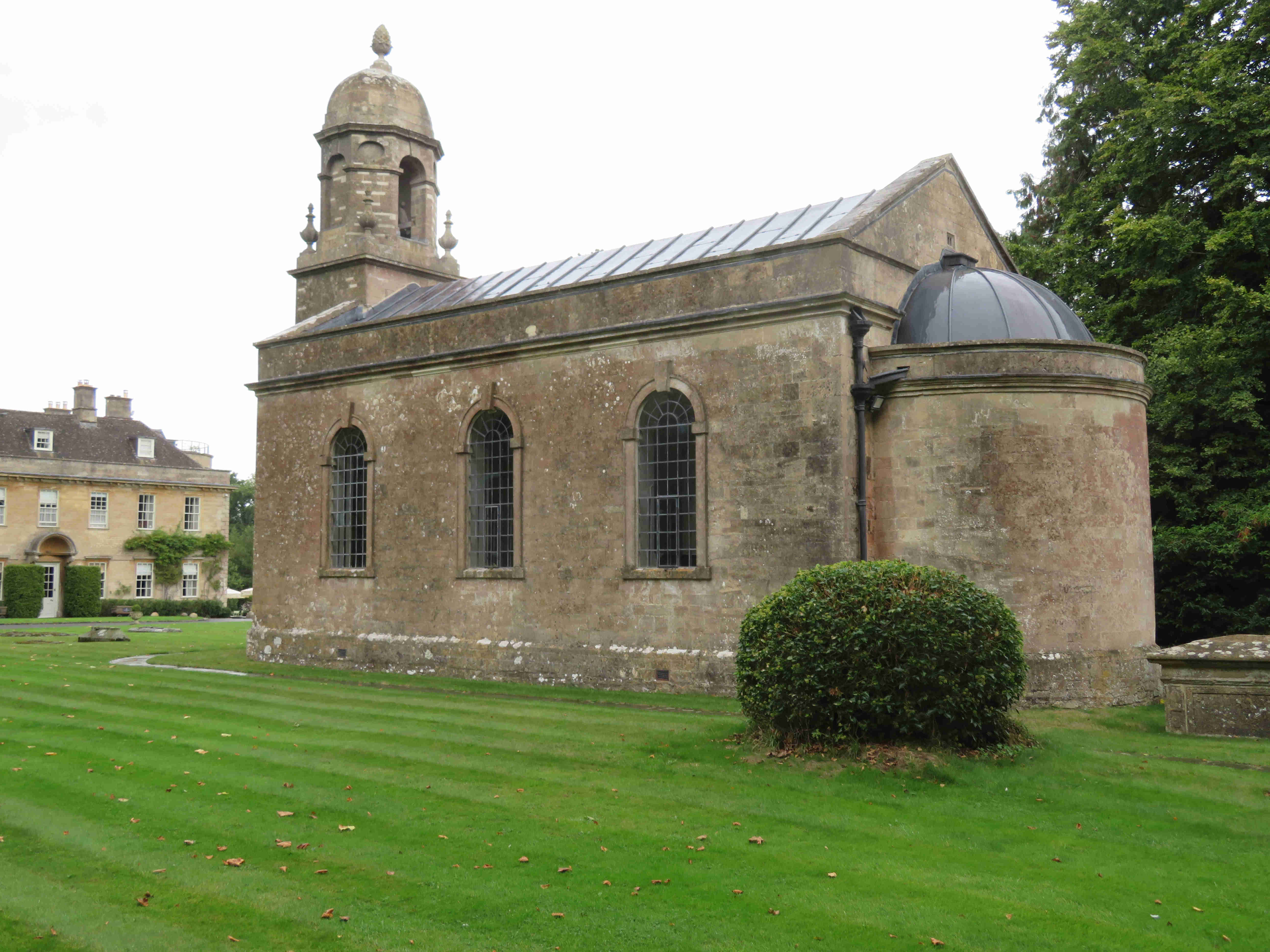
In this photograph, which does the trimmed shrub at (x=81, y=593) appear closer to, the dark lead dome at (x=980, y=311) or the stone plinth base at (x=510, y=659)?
the stone plinth base at (x=510, y=659)

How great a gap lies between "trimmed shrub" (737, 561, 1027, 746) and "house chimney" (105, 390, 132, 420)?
178 ft

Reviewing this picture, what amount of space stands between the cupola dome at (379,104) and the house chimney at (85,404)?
3588 centimetres

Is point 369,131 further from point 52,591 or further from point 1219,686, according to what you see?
point 52,591

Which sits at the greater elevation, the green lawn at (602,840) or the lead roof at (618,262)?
the lead roof at (618,262)

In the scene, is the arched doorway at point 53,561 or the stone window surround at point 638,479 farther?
the arched doorway at point 53,561

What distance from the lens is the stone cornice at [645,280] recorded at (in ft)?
53.0

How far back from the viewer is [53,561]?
4997cm

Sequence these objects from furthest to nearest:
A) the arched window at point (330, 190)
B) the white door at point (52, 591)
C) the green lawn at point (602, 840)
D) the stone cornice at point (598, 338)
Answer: the white door at point (52, 591)
the arched window at point (330, 190)
the stone cornice at point (598, 338)
the green lawn at point (602, 840)

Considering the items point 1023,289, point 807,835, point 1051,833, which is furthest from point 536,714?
point 1023,289

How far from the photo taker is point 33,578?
157ft

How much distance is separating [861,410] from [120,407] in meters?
52.1

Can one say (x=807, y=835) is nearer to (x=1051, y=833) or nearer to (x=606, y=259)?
(x=1051, y=833)

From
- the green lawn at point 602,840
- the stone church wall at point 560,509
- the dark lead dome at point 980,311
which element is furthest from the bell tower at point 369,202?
the green lawn at point 602,840

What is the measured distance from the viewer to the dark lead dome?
1617 centimetres
